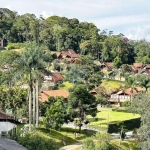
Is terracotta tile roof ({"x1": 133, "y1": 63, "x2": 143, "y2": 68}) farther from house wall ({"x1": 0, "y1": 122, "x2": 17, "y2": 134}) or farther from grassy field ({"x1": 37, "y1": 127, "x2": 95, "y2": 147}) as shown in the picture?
house wall ({"x1": 0, "y1": 122, "x2": 17, "y2": 134})

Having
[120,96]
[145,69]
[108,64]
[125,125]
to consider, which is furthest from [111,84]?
[125,125]

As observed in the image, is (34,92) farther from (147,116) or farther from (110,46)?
(110,46)

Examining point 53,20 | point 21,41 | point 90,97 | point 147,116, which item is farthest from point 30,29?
point 147,116

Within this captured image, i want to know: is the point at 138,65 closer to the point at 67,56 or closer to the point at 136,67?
the point at 136,67

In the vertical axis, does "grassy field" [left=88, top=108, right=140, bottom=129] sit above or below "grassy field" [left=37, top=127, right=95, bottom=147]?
below

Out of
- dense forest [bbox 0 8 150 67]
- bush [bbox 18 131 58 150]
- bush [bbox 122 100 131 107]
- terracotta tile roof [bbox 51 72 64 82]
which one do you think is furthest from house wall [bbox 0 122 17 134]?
dense forest [bbox 0 8 150 67]
